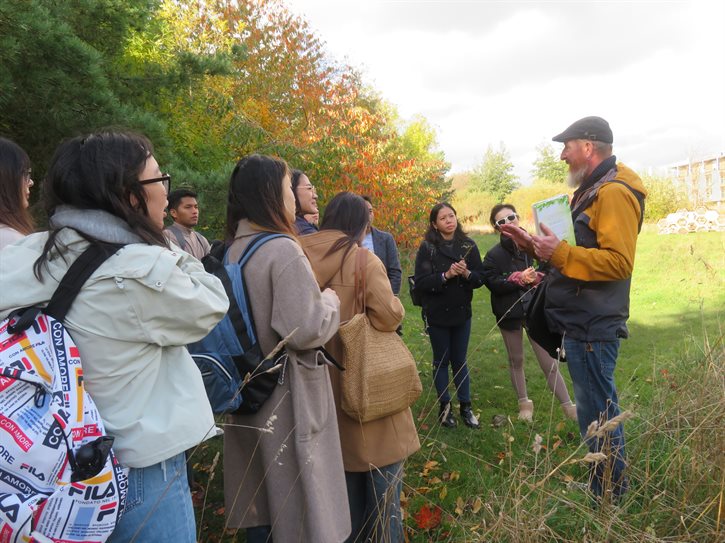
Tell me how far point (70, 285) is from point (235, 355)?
76 cm

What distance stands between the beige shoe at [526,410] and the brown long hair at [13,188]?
3.96 m

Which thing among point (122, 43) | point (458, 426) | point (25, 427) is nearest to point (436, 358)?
point (458, 426)

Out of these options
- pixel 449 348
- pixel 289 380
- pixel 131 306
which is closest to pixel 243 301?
pixel 289 380

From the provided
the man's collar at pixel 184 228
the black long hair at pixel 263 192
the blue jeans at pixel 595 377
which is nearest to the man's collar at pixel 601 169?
the blue jeans at pixel 595 377

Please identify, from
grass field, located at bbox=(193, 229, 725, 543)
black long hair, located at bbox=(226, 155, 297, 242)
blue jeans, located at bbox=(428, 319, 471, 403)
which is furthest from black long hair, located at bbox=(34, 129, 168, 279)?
blue jeans, located at bbox=(428, 319, 471, 403)

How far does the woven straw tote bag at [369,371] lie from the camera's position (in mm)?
2336

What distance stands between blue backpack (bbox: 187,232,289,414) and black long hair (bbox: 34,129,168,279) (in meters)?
0.57

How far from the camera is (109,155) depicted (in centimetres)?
144

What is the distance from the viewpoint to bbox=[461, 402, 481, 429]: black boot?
437 centimetres

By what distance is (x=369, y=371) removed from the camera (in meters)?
2.34

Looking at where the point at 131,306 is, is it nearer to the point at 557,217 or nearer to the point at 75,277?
the point at 75,277

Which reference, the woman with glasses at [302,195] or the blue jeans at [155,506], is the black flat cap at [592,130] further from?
the blue jeans at [155,506]

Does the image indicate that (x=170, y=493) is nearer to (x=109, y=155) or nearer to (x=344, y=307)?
(x=109, y=155)

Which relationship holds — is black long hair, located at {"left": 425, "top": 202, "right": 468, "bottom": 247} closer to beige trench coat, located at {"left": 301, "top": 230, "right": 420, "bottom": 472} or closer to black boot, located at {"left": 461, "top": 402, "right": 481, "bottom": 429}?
black boot, located at {"left": 461, "top": 402, "right": 481, "bottom": 429}
